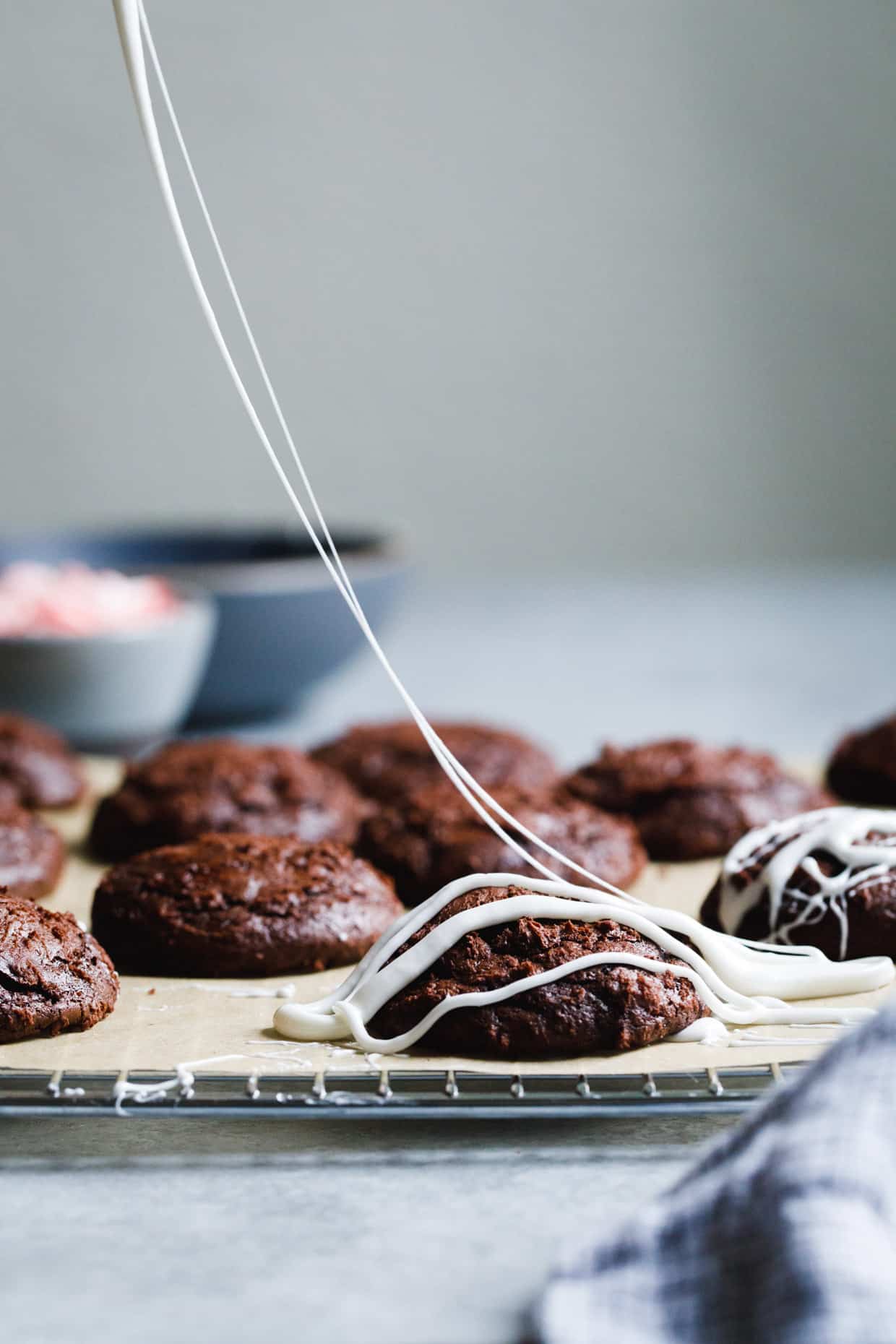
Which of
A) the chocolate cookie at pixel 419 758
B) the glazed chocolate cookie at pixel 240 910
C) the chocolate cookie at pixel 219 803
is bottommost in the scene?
the chocolate cookie at pixel 419 758

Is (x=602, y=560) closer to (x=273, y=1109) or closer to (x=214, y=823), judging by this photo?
(x=214, y=823)

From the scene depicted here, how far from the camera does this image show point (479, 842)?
255 centimetres

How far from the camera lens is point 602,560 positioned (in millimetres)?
7973

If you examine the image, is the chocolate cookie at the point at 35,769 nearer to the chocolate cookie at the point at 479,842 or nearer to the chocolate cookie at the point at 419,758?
the chocolate cookie at the point at 419,758

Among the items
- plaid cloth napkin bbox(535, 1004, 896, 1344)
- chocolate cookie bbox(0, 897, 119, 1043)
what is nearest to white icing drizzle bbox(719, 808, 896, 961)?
plaid cloth napkin bbox(535, 1004, 896, 1344)

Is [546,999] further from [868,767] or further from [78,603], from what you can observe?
[78,603]

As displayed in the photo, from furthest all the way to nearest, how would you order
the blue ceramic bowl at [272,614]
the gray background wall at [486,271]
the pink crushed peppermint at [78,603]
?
the gray background wall at [486,271]
the blue ceramic bowl at [272,614]
the pink crushed peppermint at [78,603]

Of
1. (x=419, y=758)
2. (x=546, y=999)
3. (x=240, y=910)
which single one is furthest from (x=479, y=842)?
(x=546, y=999)

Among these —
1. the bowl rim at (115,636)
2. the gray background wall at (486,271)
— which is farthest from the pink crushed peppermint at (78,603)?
the gray background wall at (486,271)

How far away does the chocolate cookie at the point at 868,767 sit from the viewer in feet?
10.1

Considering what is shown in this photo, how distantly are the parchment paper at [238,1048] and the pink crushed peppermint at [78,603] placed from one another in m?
1.72

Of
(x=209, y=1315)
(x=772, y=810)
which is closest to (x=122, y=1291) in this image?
(x=209, y=1315)

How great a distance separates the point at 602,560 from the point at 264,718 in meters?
3.78

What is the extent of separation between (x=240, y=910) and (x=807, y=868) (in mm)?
773
